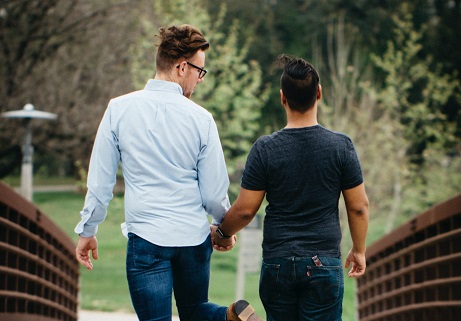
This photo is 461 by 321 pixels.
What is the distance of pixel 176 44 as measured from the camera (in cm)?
311

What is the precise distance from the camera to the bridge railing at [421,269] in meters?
4.70

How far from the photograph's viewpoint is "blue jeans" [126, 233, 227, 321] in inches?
120

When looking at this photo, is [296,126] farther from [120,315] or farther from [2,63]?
[2,63]

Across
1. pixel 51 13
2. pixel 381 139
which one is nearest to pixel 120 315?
pixel 51 13

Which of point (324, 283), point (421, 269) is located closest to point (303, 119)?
point (324, 283)

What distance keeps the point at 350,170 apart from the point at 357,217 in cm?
22

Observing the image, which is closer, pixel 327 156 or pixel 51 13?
pixel 327 156

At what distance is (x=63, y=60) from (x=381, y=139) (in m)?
7.74

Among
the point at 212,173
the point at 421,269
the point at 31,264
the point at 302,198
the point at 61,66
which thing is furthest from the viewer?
the point at 61,66

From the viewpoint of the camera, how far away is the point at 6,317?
5082 millimetres

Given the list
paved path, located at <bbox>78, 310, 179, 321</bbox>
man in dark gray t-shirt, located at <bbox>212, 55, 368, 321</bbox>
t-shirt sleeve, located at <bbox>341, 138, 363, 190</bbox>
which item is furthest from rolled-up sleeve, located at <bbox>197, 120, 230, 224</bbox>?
paved path, located at <bbox>78, 310, 179, 321</bbox>

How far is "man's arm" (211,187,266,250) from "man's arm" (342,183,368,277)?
36cm

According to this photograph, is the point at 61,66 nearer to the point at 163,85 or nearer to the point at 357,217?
the point at 163,85

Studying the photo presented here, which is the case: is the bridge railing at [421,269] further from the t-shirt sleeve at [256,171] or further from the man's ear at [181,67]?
the man's ear at [181,67]
